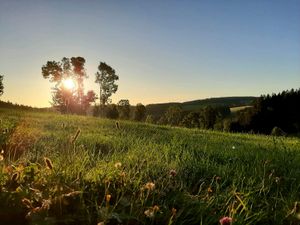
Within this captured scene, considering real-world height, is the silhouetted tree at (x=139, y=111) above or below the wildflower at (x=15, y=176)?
above

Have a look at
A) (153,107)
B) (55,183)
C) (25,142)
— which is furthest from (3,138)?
(153,107)

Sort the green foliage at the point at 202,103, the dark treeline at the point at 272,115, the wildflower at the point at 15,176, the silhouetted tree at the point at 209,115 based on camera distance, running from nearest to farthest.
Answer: the wildflower at the point at 15,176 → the dark treeline at the point at 272,115 → the silhouetted tree at the point at 209,115 → the green foliage at the point at 202,103

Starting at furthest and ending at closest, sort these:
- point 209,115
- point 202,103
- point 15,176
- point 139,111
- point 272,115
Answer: point 202,103
point 139,111
point 209,115
point 272,115
point 15,176

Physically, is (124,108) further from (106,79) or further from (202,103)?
(202,103)

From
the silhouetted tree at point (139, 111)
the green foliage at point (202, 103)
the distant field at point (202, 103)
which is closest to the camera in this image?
the silhouetted tree at point (139, 111)

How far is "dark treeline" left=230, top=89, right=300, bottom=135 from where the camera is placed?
2297 inches

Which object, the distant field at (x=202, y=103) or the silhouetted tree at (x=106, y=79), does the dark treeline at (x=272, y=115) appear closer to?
the silhouetted tree at (x=106, y=79)

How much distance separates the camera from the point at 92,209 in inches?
169

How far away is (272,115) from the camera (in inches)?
2350

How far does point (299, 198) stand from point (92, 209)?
9.34ft

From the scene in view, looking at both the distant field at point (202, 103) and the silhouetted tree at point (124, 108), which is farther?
the distant field at point (202, 103)

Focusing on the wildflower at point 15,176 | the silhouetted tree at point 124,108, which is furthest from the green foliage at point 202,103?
the wildflower at point 15,176

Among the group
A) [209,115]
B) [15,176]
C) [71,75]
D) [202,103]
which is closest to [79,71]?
[71,75]

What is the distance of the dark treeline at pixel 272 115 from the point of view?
58.3 meters
